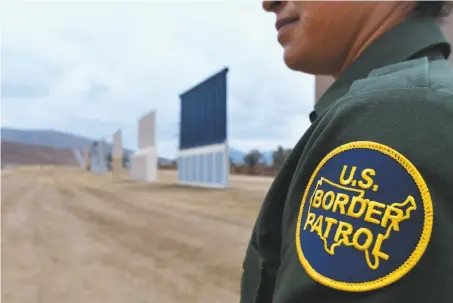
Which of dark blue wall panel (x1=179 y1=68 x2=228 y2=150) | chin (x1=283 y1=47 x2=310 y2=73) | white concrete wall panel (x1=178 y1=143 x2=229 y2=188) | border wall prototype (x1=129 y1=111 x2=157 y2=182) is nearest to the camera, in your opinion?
chin (x1=283 y1=47 x2=310 y2=73)

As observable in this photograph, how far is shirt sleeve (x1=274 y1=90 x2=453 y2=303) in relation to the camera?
34cm

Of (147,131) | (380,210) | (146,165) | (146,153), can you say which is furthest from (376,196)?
(147,131)

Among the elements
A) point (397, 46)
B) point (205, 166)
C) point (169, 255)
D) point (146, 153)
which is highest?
point (146, 153)

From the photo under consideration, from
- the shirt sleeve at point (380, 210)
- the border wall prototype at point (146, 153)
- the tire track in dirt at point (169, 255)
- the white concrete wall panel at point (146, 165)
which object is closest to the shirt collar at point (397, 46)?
the shirt sleeve at point (380, 210)

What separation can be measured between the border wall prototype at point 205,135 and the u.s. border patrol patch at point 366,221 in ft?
29.4

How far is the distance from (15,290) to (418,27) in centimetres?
238

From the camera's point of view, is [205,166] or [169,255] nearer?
[169,255]

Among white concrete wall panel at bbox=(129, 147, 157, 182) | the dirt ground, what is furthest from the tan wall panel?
the dirt ground

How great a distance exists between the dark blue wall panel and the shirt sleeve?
898cm

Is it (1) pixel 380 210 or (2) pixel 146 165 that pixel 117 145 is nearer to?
(2) pixel 146 165

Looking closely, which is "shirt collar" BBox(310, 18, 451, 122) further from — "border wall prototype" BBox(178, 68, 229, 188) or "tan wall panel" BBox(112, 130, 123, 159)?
"tan wall panel" BBox(112, 130, 123, 159)

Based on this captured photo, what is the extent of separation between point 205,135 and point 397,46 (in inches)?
402

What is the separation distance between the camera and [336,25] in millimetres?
613

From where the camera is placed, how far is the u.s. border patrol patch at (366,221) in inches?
13.4
